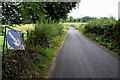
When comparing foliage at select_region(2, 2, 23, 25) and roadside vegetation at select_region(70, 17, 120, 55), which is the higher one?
foliage at select_region(2, 2, 23, 25)

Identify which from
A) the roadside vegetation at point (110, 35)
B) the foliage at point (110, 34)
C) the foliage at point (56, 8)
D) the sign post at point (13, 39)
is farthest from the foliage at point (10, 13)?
the foliage at point (56, 8)

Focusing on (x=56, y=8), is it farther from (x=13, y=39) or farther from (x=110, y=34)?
(x=13, y=39)

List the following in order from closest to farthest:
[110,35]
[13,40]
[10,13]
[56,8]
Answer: [13,40]
[10,13]
[110,35]
[56,8]

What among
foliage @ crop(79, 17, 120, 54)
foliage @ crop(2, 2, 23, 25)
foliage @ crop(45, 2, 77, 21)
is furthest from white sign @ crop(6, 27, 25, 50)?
foliage @ crop(45, 2, 77, 21)

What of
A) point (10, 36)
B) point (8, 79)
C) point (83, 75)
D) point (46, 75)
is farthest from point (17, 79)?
point (83, 75)

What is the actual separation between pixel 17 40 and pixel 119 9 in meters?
9.00

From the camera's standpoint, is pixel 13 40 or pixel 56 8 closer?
pixel 13 40

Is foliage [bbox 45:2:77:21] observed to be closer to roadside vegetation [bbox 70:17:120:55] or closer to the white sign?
roadside vegetation [bbox 70:17:120:55]

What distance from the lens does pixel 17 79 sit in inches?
140

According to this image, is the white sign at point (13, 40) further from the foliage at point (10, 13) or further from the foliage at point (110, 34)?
the foliage at point (110, 34)

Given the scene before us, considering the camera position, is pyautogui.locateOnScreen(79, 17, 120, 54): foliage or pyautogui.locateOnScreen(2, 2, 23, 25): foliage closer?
pyautogui.locateOnScreen(2, 2, 23, 25): foliage

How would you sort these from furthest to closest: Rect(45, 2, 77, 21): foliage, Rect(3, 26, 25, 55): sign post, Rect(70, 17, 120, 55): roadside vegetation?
Rect(45, 2, 77, 21): foliage
Rect(70, 17, 120, 55): roadside vegetation
Rect(3, 26, 25, 55): sign post

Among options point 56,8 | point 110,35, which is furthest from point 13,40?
point 56,8

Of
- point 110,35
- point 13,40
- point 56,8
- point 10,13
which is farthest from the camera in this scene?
point 56,8
